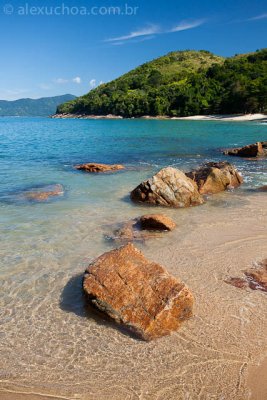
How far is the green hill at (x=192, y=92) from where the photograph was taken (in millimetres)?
95000

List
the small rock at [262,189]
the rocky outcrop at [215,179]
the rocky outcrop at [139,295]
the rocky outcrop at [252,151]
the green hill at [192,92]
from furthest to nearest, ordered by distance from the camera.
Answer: the green hill at [192,92] → the rocky outcrop at [252,151] → the small rock at [262,189] → the rocky outcrop at [215,179] → the rocky outcrop at [139,295]

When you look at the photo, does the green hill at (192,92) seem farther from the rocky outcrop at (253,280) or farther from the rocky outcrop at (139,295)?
the rocky outcrop at (139,295)

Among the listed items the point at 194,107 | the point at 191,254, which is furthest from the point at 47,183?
the point at 194,107

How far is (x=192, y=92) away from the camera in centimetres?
10775

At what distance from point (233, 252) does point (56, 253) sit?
4093mm

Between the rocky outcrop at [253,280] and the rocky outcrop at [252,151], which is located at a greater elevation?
the rocky outcrop at [253,280]

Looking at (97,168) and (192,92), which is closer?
(97,168)

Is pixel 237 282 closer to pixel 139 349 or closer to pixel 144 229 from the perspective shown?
pixel 139 349

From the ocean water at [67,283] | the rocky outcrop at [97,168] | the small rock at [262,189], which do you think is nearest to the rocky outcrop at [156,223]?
the ocean water at [67,283]

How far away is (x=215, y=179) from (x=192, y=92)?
99.0m

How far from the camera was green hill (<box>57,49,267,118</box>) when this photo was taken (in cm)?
9500

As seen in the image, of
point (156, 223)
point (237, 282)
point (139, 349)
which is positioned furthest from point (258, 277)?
point (156, 223)

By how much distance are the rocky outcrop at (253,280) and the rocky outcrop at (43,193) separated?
27.9 ft

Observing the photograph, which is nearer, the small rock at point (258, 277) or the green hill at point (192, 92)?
the small rock at point (258, 277)
